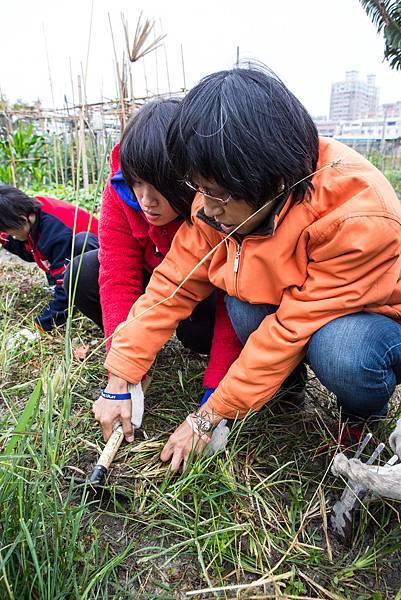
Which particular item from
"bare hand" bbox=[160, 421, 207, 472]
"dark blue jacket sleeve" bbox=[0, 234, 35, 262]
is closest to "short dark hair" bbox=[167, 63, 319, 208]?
"bare hand" bbox=[160, 421, 207, 472]

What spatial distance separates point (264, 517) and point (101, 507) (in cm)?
34

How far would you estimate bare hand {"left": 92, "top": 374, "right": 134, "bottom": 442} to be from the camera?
A: 110cm

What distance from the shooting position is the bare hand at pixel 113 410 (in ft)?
3.60

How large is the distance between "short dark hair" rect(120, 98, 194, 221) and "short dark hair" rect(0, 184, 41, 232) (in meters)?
1.16

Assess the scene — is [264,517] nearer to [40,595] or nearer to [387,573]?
[387,573]

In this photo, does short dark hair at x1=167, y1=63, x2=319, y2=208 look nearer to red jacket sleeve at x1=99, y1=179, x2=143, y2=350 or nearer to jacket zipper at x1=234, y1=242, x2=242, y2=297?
jacket zipper at x1=234, y1=242, x2=242, y2=297

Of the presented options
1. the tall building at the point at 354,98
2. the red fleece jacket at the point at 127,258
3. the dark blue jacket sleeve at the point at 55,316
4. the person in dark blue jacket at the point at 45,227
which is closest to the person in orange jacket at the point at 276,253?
the red fleece jacket at the point at 127,258

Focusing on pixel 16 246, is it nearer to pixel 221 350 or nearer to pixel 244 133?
pixel 221 350

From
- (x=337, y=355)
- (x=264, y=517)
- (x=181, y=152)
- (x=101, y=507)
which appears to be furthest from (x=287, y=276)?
(x=101, y=507)

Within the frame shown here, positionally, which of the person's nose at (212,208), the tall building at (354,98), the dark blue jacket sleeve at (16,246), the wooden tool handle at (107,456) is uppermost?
the tall building at (354,98)

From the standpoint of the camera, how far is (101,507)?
96cm

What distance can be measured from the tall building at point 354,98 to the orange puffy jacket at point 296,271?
62.7ft

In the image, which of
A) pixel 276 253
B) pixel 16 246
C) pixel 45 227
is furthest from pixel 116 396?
pixel 16 246

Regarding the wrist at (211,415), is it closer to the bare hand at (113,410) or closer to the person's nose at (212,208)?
the bare hand at (113,410)
